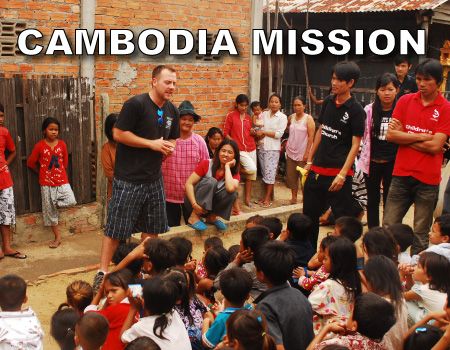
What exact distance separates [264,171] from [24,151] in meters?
3.82

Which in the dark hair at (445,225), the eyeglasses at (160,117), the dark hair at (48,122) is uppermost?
the eyeglasses at (160,117)

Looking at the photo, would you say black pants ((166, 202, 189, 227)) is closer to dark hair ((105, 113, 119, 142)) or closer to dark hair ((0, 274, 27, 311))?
dark hair ((105, 113, 119, 142))

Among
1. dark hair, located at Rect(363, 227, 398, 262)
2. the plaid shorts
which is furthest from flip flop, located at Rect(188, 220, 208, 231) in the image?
dark hair, located at Rect(363, 227, 398, 262)

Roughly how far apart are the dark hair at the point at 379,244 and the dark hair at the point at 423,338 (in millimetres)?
958

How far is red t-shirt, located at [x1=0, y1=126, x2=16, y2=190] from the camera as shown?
6168 mm

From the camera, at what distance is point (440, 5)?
9.96m

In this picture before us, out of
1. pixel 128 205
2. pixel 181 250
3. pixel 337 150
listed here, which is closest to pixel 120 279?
pixel 181 250

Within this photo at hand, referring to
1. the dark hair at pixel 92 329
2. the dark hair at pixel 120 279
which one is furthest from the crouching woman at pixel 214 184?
the dark hair at pixel 92 329

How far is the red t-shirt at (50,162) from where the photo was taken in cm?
660

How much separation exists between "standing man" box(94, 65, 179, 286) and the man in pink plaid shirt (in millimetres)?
1602

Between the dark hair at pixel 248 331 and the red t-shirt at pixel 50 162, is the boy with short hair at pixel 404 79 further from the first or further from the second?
the dark hair at pixel 248 331

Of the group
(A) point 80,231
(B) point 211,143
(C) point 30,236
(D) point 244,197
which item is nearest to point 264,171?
(D) point 244,197

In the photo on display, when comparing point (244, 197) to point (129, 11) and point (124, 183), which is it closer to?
point (129, 11)

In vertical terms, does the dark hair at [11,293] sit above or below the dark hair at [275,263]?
below
